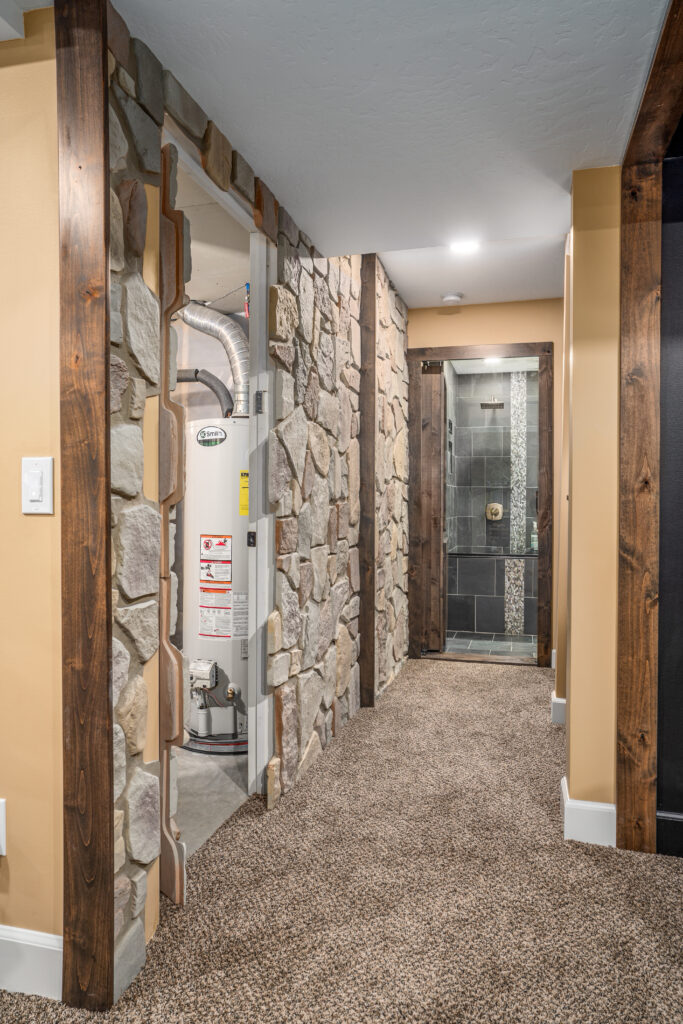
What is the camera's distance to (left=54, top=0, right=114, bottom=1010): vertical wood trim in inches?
52.9

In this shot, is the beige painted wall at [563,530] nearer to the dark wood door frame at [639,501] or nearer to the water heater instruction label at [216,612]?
the dark wood door frame at [639,501]

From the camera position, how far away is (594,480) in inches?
83.7

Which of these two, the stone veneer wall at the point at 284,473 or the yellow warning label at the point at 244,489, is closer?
the stone veneer wall at the point at 284,473

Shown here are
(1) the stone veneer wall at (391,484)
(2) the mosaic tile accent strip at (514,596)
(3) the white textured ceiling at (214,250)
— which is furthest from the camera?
(2) the mosaic tile accent strip at (514,596)

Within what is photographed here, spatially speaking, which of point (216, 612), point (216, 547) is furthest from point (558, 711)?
point (216, 547)

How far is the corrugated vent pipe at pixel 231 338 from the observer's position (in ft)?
10.6

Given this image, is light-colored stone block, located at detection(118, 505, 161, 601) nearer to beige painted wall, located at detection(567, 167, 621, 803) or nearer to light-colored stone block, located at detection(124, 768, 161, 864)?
light-colored stone block, located at detection(124, 768, 161, 864)

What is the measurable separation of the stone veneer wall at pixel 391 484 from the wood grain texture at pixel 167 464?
1938 mm

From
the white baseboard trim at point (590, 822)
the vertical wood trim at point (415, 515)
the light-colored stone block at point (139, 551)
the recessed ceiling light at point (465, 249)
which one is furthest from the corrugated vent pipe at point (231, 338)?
the white baseboard trim at point (590, 822)

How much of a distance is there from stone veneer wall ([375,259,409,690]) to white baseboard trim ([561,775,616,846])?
151cm

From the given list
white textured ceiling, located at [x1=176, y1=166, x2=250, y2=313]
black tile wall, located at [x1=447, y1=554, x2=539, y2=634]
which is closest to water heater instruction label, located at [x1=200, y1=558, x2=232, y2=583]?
white textured ceiling, located at [x1=176, y1=166, x2=250, y2=313]

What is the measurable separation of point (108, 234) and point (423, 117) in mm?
961

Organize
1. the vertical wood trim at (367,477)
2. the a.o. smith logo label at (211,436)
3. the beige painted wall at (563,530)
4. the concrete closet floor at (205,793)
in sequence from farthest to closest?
1. the vertical wood trim at (367,477)
2. the beige painted wall at (563,530)
3. the a.o. smith logo label at (211,436)
4. the concrete closet floor at (205,793)

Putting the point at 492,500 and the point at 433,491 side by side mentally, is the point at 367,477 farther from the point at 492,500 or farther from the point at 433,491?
the point at 492,500
